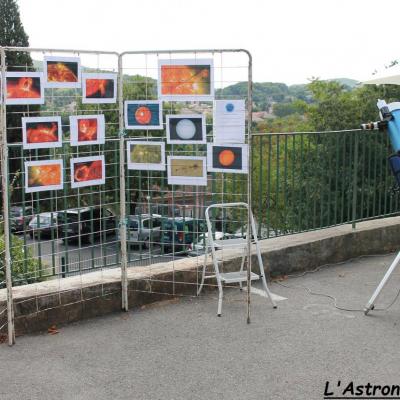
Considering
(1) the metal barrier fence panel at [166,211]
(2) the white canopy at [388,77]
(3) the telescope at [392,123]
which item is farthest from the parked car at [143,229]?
(2) the white canopy at [388,77]

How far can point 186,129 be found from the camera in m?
5.19

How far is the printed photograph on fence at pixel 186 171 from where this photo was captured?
17.2ft

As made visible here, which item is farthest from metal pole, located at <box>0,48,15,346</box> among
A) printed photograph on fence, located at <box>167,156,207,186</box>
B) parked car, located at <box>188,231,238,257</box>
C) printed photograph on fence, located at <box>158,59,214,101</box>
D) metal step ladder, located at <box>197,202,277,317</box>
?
parked car, located at <box>188,231,238,257</box>

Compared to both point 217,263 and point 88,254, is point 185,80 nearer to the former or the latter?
point 217,263

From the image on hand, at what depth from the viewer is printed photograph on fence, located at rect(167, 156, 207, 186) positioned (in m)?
5.25

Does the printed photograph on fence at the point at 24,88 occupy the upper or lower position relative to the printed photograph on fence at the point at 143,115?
upper

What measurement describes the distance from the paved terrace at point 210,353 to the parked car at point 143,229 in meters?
0.69

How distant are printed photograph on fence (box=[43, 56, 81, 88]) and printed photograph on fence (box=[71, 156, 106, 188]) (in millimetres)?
618

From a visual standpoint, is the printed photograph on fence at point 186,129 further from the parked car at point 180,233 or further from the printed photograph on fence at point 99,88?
the parked car at point 180,233

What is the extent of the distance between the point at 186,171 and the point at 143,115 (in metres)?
0.62

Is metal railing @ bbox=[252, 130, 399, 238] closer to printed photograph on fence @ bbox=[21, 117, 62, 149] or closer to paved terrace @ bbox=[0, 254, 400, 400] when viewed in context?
paved terrace @ bbox=[0, 254, 400, 400]

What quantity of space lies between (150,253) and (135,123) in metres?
1.40

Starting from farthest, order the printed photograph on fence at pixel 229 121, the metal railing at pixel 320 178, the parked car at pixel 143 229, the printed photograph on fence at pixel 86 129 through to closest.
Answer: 1. the metal railing at pixel 320 178
2. the parked car at pixel 143 229
3. the printed photograph on fence at pixel 229 121
4. the printed photograph on fence at pixel 86 129

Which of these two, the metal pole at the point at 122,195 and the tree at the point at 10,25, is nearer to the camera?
the metal pole at the point at 122,195
